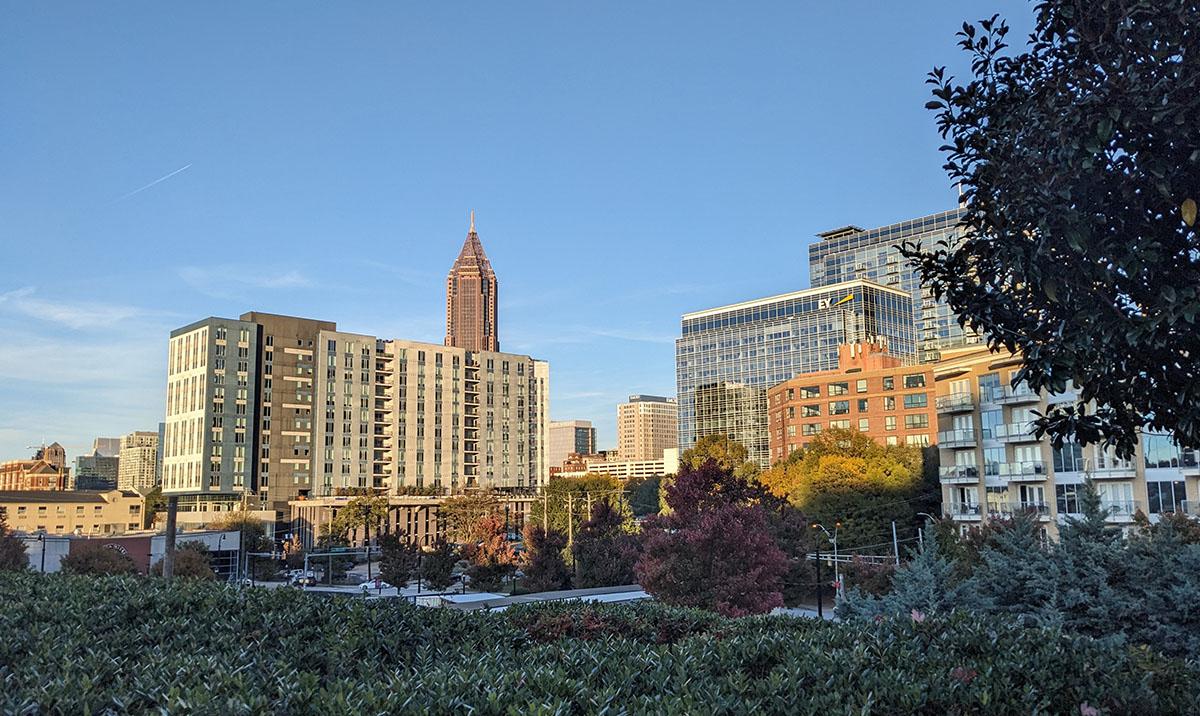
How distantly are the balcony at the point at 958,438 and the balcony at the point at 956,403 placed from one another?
1.59m

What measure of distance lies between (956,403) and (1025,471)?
28.2 ft

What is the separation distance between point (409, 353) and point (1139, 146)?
13952cm

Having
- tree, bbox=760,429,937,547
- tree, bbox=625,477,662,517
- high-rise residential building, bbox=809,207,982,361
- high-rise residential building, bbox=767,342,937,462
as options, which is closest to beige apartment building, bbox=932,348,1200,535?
tree, bbox=760,429,937,547

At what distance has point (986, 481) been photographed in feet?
217

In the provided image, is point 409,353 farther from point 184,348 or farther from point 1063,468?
point 1063,468

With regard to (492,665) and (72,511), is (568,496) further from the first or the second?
(492,665)

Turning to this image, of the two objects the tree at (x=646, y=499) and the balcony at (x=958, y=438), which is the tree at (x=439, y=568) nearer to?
the balcony at (x=958, y=438)

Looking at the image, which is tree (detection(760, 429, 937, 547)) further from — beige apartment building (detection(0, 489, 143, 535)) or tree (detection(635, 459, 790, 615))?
beige apartment building (detection(0, 489, 143, 535))

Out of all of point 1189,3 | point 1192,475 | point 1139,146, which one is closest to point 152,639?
point 1139,146

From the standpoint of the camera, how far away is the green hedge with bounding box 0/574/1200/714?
20.4 feet

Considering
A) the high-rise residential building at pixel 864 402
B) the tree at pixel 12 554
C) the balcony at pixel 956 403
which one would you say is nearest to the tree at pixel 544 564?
the tree at pixel 12 554

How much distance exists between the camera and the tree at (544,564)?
54.6 meters

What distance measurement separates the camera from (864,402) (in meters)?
102

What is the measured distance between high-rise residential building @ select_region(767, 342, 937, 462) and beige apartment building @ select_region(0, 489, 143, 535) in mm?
87187
